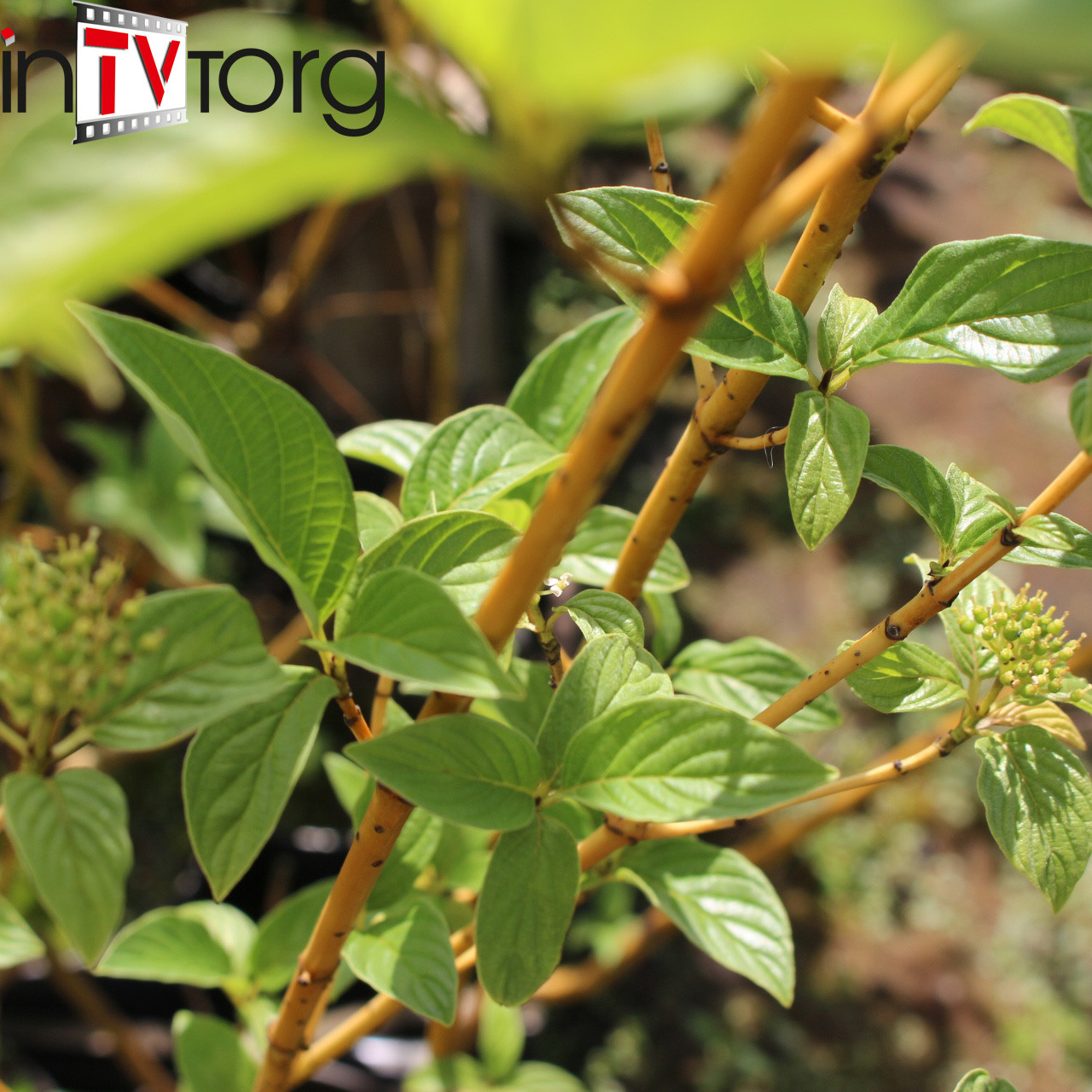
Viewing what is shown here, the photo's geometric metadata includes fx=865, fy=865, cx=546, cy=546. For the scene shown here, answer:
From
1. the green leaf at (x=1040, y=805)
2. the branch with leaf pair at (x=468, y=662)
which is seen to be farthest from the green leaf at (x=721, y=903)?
the green leaf at (x=1040, y=805)

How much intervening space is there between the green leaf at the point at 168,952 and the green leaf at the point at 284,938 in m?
0.02

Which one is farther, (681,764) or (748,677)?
(748,677)

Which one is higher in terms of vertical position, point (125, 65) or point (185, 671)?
point (125, 65)

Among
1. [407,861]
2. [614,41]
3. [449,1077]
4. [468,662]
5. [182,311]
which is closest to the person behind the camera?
[614,41]

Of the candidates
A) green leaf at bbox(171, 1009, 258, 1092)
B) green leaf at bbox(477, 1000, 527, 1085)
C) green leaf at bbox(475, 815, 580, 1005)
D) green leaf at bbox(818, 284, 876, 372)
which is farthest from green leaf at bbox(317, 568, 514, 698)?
green leaf at bbox(477, 1000, 527, 1085)

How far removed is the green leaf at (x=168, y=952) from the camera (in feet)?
1.73

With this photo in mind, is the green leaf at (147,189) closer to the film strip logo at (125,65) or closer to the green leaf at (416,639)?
the green leaf at (416,639)

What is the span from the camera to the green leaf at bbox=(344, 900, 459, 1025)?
1.27 feet

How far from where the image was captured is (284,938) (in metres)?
0.59

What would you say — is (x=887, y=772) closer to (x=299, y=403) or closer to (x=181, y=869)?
(x=299, y=403)

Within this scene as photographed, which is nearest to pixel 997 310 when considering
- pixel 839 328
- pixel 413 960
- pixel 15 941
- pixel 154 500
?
pixel 839 328

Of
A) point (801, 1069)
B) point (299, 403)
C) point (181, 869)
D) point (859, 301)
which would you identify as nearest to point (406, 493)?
point (299, 403)

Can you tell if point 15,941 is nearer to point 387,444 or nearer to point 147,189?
point 387,444

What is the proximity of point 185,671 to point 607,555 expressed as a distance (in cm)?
27
